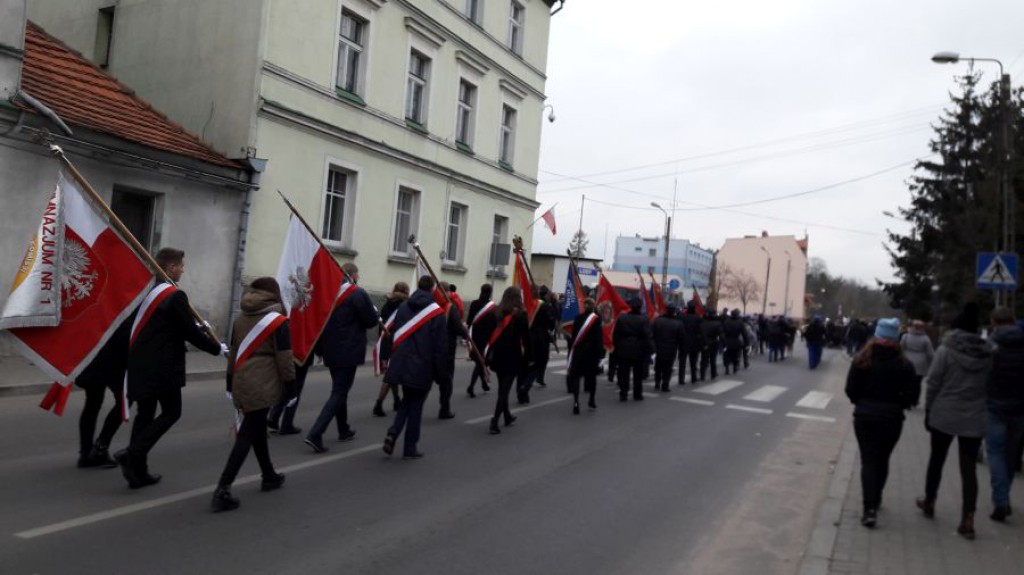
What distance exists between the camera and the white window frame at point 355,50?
18016 millimetres

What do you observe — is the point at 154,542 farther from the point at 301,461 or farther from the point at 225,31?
the point at 225,31

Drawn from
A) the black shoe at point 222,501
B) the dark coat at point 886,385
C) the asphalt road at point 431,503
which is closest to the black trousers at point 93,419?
the asphalt road at point 431,503

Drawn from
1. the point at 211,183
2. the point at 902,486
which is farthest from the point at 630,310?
the point at 211,183

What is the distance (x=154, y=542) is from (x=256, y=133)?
12404 millimetres

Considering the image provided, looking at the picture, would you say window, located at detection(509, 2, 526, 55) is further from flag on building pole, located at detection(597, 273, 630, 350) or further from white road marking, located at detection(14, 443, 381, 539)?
white road marking, located at detection(14, 443, 381, 539)

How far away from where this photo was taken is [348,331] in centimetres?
793

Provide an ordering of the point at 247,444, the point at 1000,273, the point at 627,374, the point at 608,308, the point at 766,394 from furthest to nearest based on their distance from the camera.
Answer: the point at 766,394 < the point at 608,308 < the point at 627,374 < the point at 1000,273 < the point at 247,444

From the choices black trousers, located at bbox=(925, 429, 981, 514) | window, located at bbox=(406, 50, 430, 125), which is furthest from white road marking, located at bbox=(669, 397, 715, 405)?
window, located at bbox=(406, 50, 430, 125)

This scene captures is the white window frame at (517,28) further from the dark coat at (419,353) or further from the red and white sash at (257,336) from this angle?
the red and white sash at (257,336)

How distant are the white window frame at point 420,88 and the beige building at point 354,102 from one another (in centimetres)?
4

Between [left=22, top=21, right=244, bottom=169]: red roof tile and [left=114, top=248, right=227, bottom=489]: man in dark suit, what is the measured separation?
802 centimetres

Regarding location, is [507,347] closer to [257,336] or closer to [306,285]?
[306,285]

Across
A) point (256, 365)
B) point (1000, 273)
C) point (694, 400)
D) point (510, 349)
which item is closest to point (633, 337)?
point (694, 400)

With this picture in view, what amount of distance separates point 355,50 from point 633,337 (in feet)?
35.2
